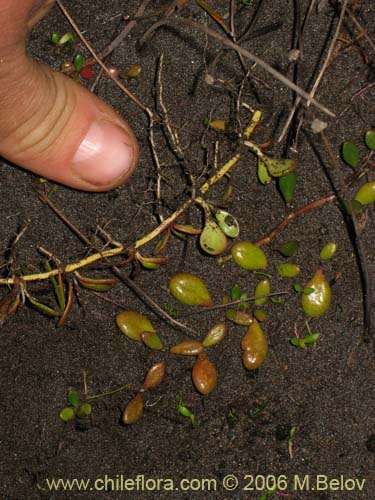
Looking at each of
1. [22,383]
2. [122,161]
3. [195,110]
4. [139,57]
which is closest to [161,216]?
[122,161]

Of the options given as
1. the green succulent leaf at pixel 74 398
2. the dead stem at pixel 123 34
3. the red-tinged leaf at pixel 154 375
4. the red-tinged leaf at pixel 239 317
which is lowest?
the green succulent leaf at pixel 74 398

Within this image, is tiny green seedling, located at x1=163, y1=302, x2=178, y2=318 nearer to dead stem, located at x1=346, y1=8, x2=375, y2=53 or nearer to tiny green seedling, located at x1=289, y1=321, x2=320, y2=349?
tiny green seedling, located at x1=289, y1=321, x2=320, y2=349

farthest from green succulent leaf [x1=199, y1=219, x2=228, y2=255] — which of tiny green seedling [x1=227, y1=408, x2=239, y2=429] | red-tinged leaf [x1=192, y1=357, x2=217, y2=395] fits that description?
tiny green seedling [x1=227, y1=408, x2=239, y2=429]

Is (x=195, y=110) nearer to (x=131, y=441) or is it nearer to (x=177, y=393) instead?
(x=177, y=393)

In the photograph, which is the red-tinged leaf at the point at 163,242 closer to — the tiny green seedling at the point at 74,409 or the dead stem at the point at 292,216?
the dead stem at the point at 292,216

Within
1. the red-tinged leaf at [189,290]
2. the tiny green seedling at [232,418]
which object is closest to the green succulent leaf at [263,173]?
the red-tinged leaf at [189,290]

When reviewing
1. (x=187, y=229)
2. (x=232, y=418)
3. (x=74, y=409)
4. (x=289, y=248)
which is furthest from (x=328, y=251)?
(x=74, y=409)
